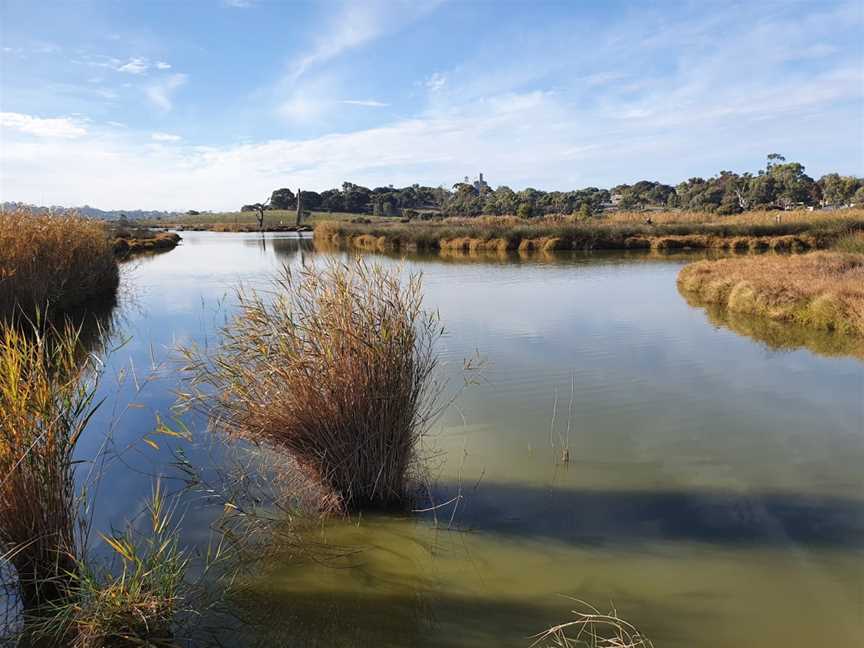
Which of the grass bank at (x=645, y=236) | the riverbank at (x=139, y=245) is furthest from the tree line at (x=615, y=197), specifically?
the riverbank at (x=139, y=245)

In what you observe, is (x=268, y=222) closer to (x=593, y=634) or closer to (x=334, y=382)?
(x=334, y=382)

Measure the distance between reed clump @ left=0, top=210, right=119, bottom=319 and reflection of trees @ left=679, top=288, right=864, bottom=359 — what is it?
12.5 metres

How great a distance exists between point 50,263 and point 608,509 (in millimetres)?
12890

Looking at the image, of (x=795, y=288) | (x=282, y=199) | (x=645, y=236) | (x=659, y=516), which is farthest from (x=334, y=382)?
(x=282, y=199)

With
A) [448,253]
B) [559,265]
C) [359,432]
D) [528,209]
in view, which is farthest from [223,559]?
[528,209]

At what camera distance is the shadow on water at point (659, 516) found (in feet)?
15.6

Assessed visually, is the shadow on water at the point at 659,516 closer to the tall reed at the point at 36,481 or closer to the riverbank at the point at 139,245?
the tall reed at the point at 36,481

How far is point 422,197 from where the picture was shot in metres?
113

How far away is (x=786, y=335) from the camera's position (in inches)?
478

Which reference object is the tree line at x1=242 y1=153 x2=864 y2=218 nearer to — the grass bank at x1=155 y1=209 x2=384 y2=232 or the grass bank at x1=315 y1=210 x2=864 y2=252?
the grass bank at x1=155 y1=209 x2=384 y2=232

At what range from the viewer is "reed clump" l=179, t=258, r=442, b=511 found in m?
4.80

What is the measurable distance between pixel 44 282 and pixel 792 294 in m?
15.7

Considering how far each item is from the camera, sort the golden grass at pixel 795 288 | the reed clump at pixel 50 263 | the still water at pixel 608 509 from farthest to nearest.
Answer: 1. the golden grass at pixel 795 288
2. the reed clump at pixel 50 263
3. the still water at pixel 608 509

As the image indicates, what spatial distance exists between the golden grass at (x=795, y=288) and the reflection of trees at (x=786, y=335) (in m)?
0.27
